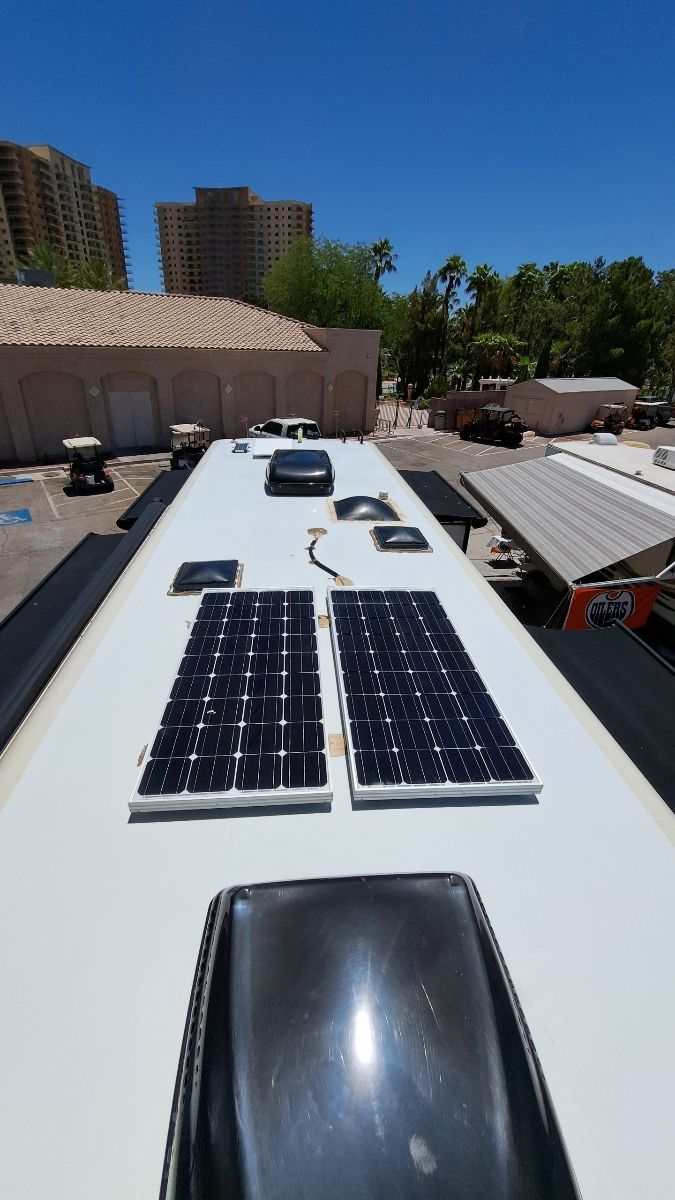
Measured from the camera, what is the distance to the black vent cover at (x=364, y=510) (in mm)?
9236

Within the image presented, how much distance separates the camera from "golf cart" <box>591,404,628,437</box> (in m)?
40.1

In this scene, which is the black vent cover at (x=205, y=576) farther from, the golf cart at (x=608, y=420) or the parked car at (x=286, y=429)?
the golf cart at (x=608, y=420)

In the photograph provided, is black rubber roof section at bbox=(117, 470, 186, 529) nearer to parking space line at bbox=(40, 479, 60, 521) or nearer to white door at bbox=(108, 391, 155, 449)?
parking space line at bbox=(40, 479, 60, 521)

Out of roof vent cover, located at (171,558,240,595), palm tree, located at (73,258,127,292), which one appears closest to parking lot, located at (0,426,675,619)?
roof vent cover, located at (171,558,240,595)

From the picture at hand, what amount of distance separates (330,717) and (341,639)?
1173 mm

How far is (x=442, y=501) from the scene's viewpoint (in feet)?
41.9

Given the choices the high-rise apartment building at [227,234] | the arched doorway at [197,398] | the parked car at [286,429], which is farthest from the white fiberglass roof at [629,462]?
the high-rise apartment building at [227,234]

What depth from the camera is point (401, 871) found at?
137 inches

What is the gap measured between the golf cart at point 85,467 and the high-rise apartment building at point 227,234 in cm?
12327

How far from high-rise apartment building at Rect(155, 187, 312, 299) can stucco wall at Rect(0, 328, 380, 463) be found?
11051cm

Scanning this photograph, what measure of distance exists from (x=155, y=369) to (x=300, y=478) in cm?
2251

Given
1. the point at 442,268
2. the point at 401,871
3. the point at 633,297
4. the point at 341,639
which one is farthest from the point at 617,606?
the point at 442,268

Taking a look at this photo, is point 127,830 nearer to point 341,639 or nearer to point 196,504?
point 341,639

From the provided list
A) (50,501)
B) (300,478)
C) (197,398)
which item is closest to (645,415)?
(197,398)
